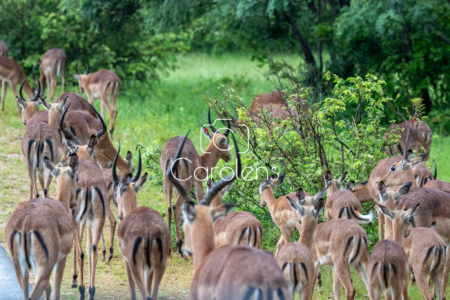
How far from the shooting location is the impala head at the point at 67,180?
522 centimetres

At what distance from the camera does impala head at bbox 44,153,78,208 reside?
17.1 ft

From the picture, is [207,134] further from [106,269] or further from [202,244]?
[202,244]

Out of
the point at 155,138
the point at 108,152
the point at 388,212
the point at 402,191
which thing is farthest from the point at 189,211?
the point at 155,138

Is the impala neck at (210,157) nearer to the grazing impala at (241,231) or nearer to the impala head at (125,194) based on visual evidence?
the impala head at (125,194)

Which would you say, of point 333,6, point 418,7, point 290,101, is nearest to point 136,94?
point 333,6

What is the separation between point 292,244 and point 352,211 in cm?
142

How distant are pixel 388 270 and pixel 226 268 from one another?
1.71m

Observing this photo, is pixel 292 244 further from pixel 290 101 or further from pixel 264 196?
pixel 290 101

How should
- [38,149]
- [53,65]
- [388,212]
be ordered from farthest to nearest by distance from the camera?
[53,65] < [38,149] < [388,212]

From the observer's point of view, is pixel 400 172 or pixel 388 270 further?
pixel 400 172

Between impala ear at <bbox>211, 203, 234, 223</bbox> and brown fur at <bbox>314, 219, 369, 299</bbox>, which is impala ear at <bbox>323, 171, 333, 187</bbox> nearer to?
brown fur at <bbox>314, 219, 369, 299</bbox>

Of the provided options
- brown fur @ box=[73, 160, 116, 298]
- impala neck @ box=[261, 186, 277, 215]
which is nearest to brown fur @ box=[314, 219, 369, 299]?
impala neck @ box=[261, 186, 277, 215]

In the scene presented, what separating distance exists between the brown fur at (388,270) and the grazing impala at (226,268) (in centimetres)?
144

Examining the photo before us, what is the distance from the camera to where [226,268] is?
3346 mm
